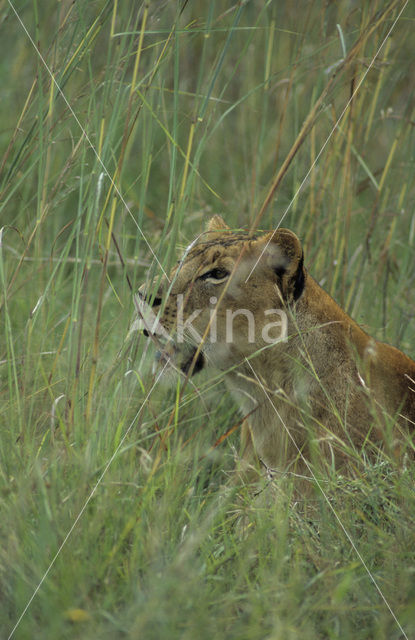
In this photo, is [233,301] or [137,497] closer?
[137,497]

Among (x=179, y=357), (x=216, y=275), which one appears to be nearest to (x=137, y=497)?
(x=179, y=357)

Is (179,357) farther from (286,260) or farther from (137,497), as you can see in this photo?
(137,497)

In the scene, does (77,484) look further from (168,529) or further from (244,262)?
(244,262)

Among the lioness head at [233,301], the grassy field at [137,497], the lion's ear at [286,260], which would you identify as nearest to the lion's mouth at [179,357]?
the lioness head at [233,301]

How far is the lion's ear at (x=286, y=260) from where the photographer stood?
2.66m

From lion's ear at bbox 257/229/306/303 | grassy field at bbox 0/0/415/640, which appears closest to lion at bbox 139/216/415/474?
lion's ear at bbox 257/229/306/303

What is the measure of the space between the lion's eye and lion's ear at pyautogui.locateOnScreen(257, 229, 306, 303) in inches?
6.6

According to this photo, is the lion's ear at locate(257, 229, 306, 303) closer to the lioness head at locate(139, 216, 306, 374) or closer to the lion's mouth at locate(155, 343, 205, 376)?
the lioness head at locate(139, 216, 306, 374)

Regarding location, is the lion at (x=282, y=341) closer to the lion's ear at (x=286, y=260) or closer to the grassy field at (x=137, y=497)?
the lion's ear at (x=286, y=260)

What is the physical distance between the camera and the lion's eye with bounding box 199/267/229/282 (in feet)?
9.04

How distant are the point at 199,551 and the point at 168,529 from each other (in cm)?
17

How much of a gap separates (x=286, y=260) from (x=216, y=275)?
0.27 meters

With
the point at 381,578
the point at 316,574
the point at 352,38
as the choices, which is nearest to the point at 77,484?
the point at 316,574

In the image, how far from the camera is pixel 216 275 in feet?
9.09
